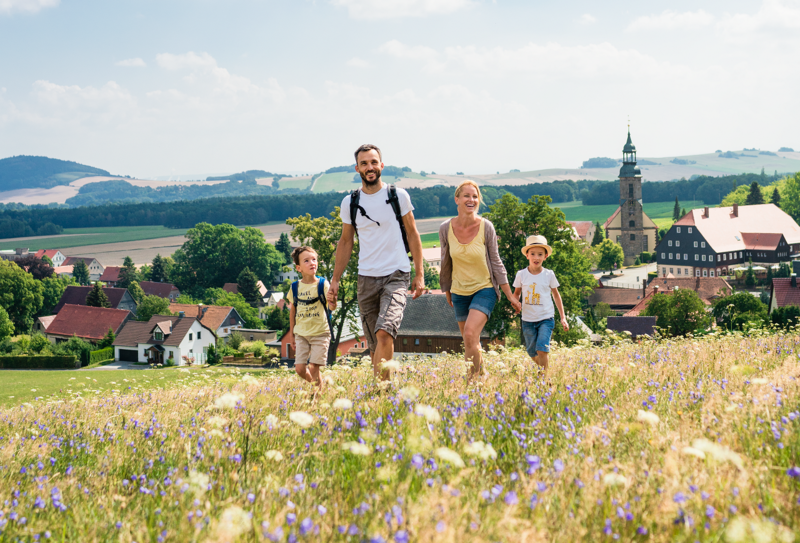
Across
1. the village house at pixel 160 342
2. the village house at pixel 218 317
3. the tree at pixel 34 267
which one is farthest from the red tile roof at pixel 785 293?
the tree at pixel 34 267

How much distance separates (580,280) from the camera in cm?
3384

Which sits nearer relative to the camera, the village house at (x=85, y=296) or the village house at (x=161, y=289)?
the village house at (x=85, y=296)

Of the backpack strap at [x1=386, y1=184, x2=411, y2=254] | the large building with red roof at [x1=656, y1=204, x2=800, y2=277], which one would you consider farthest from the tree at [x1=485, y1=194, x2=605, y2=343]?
the large building with red roof at [x1=656, y1=204, x2=800, y2=277]

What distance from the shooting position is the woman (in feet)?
23.8

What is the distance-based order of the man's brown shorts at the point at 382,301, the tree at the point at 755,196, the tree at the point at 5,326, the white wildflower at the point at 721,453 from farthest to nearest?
1. the tree at the point at 755,196
2. the tree at the point at 5,326
3. the man's brown shorts at the point at 382,301
4. the white wildflower at the point at 721,453

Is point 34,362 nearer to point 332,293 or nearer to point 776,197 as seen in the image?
point 332,293

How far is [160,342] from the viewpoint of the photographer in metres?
63.6

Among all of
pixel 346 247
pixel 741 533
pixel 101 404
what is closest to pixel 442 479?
pixel 741 533

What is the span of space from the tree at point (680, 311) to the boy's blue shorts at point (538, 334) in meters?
42.3

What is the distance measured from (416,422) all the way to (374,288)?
3064 mm

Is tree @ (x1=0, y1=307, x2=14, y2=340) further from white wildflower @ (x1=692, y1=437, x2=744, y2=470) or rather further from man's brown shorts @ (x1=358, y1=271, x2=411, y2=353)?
white wildflower @ (x1=692, y1=437, x2=744, y2=470)

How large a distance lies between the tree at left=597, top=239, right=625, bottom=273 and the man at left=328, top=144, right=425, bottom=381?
381 feet

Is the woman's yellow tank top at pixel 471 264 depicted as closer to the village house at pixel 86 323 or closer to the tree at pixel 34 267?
the village house at pixel 86 323

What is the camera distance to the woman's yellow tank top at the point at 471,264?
24.1 feet
